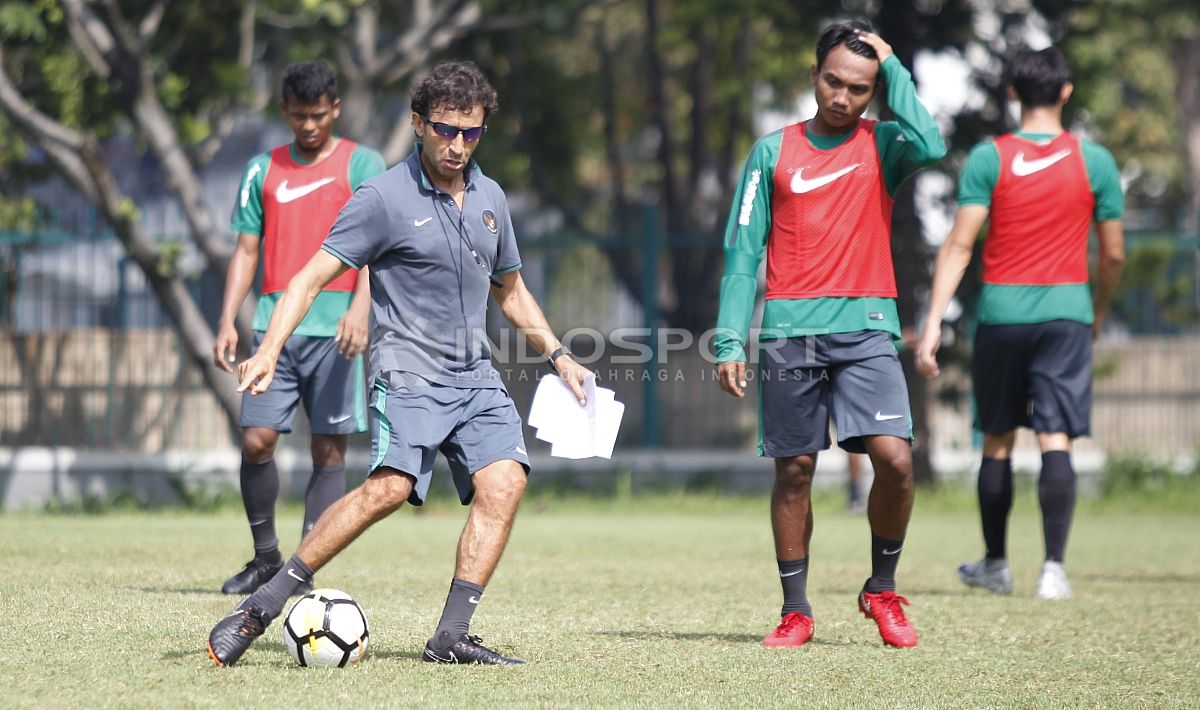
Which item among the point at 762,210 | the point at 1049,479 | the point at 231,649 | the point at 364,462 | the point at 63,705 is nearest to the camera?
the point at 63,705

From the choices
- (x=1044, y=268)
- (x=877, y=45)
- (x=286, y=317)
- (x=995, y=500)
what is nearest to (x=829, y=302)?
(x=877, y=45)

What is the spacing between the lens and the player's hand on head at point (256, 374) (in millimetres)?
5016

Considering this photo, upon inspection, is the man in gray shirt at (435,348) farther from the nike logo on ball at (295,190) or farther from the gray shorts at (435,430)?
the nike logo on ball at (295,190)

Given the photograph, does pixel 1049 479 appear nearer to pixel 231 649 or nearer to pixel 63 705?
pixel 231 649

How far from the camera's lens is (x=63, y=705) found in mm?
4430

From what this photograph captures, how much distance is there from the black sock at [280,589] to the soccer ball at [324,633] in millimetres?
75

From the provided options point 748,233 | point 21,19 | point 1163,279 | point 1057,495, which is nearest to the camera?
point 748,233

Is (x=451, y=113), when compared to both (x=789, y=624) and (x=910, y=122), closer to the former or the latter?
(x=910, y=122)

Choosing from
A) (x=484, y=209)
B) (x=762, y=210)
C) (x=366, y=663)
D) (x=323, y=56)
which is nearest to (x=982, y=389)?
(x=762, y=210)

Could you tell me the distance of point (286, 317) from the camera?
16.9ft

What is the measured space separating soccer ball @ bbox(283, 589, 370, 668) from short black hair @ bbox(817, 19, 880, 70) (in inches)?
106

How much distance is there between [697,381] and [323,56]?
4761mm

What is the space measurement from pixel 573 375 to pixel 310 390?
2324mm

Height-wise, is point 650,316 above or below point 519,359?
above
